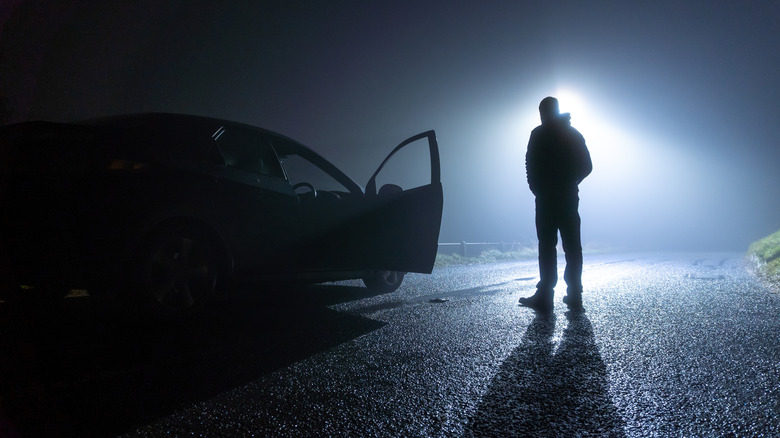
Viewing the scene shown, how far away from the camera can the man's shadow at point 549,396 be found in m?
1.56

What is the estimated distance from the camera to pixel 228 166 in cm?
341

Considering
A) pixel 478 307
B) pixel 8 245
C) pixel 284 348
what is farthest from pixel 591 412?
pixel 8 245

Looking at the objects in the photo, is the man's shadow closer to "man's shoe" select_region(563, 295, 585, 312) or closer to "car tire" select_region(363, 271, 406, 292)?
"man's shoe" select_region(563, 295, 585, 312)

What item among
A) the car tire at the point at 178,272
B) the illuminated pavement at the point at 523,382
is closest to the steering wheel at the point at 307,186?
the car tire at the point at 178,272

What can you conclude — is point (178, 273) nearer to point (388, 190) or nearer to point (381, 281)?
point (388, 190)

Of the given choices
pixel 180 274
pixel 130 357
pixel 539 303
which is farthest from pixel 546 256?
pixel 130 357

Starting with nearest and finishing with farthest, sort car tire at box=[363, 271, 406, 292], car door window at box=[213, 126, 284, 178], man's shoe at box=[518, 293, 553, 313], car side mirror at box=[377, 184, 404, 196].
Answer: car door window at box=[213, 126, 284, 178] < man's shoe at box=[518, 293, 553, 313] < car side mirror at box=[377, 184, 404, 196] < car tire at box=[363, 271, 406, 292]

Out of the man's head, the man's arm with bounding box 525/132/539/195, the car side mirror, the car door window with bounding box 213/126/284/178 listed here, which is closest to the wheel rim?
the car door window with bounding box 213/126/284/178

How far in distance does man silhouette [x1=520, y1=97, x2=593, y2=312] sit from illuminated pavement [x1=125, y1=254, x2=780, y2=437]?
0.45 meters

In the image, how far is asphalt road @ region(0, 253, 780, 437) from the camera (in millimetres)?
1608

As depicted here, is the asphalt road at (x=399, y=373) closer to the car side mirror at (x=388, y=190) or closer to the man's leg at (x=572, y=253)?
the man's leg at (x=572, y=253)

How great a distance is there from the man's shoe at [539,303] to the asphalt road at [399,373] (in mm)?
187

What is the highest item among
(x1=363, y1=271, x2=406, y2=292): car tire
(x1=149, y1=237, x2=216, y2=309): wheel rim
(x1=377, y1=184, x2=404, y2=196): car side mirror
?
(x1=377, y1=184, x2=404, y2=196): car side mirror

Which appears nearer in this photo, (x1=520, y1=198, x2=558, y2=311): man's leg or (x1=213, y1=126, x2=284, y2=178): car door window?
(x1=213, y1=126, x2=284, y2=178): car door window
